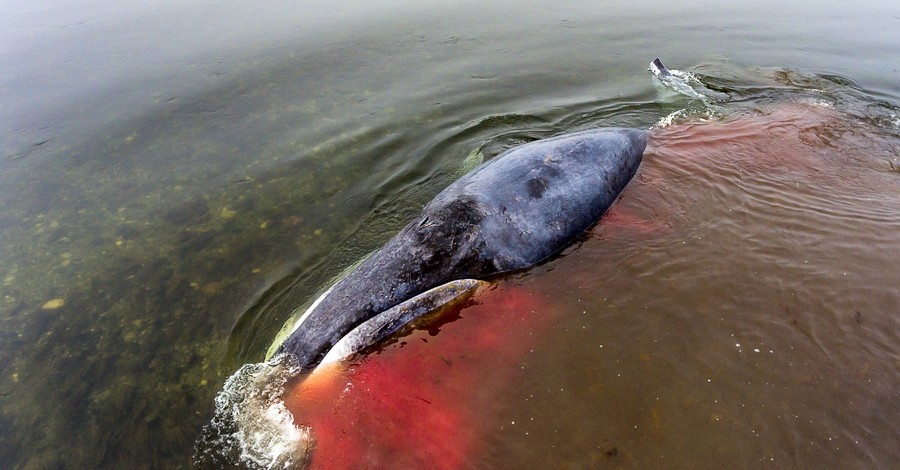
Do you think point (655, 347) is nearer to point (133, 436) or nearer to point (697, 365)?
point (697, 365)

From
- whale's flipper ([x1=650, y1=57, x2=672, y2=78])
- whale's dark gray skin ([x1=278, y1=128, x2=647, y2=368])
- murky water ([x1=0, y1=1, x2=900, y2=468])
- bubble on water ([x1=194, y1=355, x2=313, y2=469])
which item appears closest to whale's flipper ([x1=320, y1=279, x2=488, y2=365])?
whale's dark gray skin ([x1=278, y1=128, x2=647, y2=368])

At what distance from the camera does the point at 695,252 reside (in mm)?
5059

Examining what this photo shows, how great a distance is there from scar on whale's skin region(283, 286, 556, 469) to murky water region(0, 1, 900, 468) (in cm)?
3

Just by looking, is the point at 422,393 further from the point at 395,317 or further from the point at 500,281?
the point at 500,281

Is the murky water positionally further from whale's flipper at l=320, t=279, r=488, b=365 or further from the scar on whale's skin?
whale's flipper at l=320, t=279, r=488, b=365

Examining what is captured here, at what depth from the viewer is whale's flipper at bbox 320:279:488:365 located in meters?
4.10

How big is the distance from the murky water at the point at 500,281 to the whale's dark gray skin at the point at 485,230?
0.32 meters

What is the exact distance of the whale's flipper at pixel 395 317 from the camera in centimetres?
410

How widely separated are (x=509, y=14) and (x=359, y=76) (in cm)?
539

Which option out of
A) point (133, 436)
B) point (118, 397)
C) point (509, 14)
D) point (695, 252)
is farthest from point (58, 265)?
point (509, 14)

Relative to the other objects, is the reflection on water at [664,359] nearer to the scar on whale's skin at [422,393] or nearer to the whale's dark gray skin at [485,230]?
the scar on whale's skin at [422,393]

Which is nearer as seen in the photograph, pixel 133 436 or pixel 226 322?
pixel 133 436

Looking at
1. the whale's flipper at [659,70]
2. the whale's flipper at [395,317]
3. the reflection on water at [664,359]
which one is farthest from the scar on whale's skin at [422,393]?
the whale's flipper at [659,70]

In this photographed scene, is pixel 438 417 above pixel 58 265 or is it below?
below
